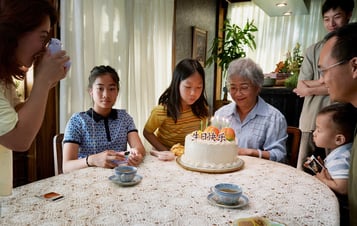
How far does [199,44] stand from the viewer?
4.78 m

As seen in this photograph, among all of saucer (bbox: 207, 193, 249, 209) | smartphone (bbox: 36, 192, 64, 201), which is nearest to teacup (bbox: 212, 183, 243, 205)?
saucer (bbox: 207, 193, 249, 209)

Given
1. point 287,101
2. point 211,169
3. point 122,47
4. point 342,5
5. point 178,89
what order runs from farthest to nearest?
point 287,101, point 122,47, point 178,89, point 342,5, point 211,169

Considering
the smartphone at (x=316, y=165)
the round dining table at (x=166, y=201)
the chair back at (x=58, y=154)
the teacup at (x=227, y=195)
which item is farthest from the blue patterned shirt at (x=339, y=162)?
the chair back at (x=58, y=154)

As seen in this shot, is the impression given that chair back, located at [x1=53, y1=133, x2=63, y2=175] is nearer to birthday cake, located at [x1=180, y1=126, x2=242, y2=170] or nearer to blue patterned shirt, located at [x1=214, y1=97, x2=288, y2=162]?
birthday cake, located at [x1=180, y1=126, x2=242, y2=170]

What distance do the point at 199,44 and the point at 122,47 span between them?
7.39 feet

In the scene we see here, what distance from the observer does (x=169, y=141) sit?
2.23 m

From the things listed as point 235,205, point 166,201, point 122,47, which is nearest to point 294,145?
point 235,205

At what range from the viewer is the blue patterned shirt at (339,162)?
1.39m

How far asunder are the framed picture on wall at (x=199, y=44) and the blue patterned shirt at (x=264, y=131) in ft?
9.04

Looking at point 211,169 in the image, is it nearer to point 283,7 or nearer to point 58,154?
point 58,154

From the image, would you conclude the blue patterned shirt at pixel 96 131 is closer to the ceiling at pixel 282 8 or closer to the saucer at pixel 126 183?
the saucer at pixel 126 183

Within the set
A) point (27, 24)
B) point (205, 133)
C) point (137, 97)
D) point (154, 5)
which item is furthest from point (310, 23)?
point (27, 24)

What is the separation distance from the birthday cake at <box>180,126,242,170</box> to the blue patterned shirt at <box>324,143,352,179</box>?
47 centimetres

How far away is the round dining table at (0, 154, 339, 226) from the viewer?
0.92m
